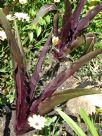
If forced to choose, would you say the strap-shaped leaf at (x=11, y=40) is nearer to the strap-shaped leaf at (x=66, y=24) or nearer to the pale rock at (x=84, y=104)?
the pale rock at (x=84, y=104)

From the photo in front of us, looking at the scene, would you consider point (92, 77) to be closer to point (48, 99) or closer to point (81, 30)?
point (81, 30)

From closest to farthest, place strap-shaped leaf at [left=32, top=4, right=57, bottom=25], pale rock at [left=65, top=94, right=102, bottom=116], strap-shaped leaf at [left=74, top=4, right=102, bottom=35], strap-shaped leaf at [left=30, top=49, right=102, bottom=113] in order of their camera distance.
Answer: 1. strap-shaped leaf at [left=30, top=49, right=102, bottom=113]
2. pale rock at [left=65, top=94, right=102, bottom=116]
3. strap-shaped leaf at [left=32, top=4, right=57, bottom=25]
4. strap-shaped leaf at [left=74, top=4, right=102, bottom=35]

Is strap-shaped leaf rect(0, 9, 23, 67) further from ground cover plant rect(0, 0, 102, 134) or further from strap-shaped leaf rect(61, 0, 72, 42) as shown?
strap-shaped leaf rect(61, 0, 72, 42)

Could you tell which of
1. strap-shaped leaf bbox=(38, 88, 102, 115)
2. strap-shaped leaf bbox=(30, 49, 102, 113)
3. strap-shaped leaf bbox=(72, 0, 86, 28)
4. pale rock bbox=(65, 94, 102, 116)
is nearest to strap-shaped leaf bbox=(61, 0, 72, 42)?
strap-shaped leaf bbox=(72, 0, 86, 28)

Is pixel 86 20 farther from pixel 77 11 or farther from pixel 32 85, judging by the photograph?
pixel 32 85

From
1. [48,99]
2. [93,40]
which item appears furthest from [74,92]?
[93,40]

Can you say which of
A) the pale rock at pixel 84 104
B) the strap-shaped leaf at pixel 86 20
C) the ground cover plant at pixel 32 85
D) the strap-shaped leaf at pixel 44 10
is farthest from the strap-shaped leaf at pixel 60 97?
the strap-shaped leaf at pixel 86 20

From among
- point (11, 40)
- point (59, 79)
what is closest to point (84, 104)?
point (59, 79)

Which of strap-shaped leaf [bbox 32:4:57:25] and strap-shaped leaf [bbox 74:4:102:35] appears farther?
strap-shaped leaf [bbox 74:4:102:35]
